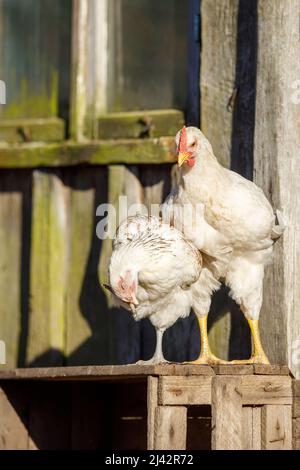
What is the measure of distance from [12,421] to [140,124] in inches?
75.5

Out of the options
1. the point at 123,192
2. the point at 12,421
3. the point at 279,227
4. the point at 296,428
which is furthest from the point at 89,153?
the point at 296,428

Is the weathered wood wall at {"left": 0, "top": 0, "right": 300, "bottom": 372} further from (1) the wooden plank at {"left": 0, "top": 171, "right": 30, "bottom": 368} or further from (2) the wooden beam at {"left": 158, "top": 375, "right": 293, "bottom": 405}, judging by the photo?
(2) the wooden beam at {"left": 158, "top": 375, "right": 293, "bottom": 405}

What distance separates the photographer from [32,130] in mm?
6832

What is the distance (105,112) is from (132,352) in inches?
59.1

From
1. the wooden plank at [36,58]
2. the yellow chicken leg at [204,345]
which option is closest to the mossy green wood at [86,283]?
the wooden plank at [36,58]

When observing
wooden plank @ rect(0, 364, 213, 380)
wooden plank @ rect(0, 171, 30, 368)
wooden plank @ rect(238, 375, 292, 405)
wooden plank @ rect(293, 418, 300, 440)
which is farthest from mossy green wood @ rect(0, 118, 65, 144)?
wooden plank @ rect(293, 418, 300, 440)

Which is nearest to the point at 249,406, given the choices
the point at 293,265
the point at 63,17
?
the point at 293,265

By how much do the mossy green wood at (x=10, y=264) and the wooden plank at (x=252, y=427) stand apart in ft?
6.92

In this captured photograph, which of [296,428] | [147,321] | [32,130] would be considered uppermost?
[32,130]

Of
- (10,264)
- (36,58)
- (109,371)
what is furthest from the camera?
(36,58)

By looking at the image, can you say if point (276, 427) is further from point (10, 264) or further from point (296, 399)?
point (10, 264)

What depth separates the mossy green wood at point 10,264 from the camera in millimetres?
6738

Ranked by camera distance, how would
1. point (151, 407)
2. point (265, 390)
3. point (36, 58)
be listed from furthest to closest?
point (36, 58)
point (265, 390)
point (151, 407)

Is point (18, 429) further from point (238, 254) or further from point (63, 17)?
point (63, 17)
